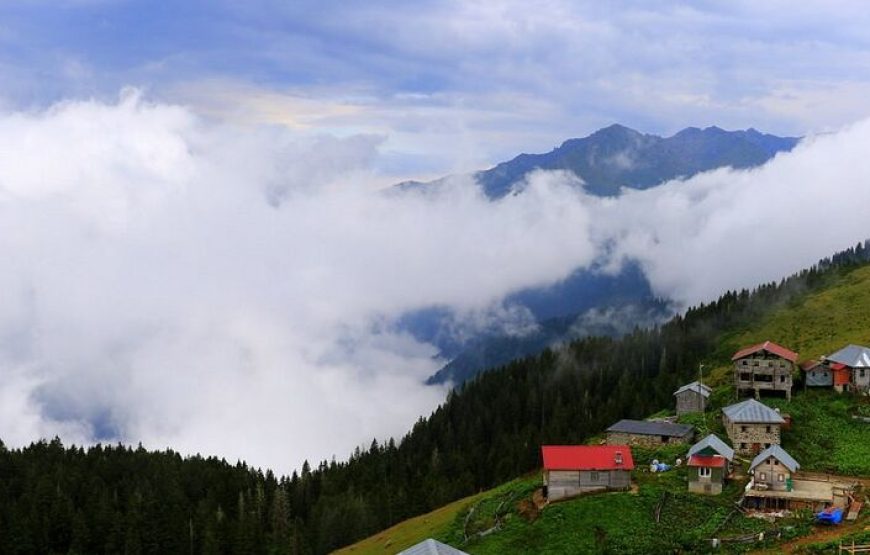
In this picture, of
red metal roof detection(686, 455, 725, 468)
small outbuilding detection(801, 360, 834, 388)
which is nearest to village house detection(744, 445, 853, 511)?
red metal roof detection(686, 455, 725, 468)

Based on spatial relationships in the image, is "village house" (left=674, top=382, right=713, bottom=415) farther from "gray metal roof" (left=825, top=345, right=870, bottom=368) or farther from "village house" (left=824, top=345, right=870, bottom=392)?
"gray metal roof" (left=825, top=345, right=870, bottom=368)

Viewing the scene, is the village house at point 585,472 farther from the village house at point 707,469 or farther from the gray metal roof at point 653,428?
the gray metal roof at point 653,428

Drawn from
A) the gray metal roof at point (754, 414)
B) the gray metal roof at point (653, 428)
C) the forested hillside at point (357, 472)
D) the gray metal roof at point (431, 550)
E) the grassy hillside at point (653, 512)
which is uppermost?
A: the gray metal roof at point (754, 414)

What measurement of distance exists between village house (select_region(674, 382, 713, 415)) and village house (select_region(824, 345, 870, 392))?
57.1 feet

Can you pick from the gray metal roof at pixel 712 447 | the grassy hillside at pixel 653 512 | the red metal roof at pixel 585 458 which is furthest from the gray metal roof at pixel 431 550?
the gray metal roof at pixel 712 447

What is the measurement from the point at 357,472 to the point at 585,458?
8097 centimetres

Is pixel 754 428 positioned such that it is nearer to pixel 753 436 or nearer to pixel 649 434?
pixel 753 436

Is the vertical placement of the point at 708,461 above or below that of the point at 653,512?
above

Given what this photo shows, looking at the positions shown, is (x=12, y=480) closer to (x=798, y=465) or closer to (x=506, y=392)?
(x=506, y=392)

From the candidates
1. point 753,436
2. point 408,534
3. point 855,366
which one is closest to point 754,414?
point 753,436

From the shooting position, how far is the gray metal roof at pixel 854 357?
360ft

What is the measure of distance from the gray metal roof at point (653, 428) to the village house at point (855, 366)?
2419cm

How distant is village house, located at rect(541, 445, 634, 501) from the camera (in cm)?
8544

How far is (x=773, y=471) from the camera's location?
82.1 meters
